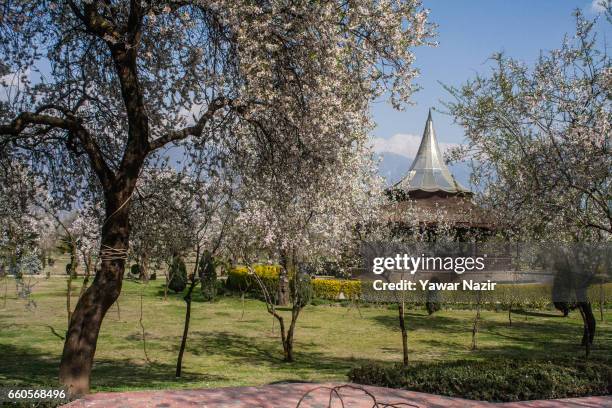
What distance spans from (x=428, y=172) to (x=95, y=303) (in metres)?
30.4

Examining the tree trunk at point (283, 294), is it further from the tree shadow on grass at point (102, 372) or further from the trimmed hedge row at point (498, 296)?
the tree shadow on grass at point (102, 372)

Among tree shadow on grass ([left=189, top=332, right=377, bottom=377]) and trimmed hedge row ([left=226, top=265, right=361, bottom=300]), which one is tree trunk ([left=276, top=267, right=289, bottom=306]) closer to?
trimmed hedge row ([left=226, top=265, right=361, bottom=300])

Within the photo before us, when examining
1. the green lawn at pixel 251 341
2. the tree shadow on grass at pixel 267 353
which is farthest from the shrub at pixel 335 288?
the tree shadow on grass at pixel 267 353

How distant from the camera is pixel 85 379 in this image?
9977mm

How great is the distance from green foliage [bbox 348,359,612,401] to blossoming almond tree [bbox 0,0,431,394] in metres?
4.03

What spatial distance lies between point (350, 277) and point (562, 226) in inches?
665

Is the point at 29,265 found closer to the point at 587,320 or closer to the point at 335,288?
the point at 587,320

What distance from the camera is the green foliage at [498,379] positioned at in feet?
31.1

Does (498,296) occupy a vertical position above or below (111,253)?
below

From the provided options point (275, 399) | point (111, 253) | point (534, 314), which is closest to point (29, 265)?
point (111, 253)

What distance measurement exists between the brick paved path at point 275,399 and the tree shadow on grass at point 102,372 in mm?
3267

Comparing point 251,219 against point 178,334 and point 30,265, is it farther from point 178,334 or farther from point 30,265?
point 30,265

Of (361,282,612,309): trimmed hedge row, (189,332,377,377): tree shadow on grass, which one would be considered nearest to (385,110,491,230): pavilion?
(361,282,612,309): trimmed hedge row

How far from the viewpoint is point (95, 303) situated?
33.6ft
